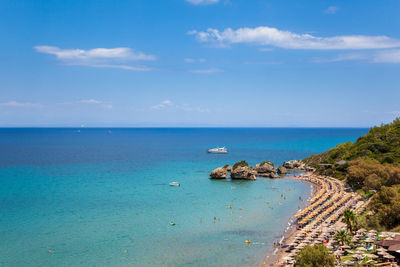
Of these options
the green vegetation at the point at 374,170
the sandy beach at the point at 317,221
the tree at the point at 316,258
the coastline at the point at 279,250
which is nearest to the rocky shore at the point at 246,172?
the green vegetation at the point at 374,170

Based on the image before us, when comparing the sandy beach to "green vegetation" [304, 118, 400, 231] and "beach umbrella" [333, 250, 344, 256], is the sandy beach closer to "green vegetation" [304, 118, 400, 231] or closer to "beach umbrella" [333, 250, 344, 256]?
"beach umbrella" [333, 250, 344, 256]

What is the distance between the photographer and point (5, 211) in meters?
48.6

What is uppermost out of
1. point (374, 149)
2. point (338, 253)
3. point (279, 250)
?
point (374, 149)

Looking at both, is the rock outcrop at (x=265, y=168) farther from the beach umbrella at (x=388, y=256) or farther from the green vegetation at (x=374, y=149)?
the beach umbrella at (x=388, y=256)

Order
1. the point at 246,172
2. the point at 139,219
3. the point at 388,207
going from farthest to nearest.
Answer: the point at 246,172 → the point at 139,219 → the point at 388,207

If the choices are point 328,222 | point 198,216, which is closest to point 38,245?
point 198,216

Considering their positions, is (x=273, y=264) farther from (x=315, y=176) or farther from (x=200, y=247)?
(x=315, y=176)

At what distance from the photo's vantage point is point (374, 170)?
57750mm

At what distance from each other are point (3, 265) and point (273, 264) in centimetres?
2729

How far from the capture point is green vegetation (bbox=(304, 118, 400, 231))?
119 ft

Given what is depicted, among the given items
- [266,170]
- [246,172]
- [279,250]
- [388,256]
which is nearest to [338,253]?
[388,256]

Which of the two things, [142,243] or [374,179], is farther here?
[374,179]

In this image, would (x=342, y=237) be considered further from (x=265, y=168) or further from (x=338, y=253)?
(x=265, y=168)

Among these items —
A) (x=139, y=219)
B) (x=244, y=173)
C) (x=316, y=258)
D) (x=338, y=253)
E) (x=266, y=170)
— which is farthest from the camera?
(x=266, y=170)
